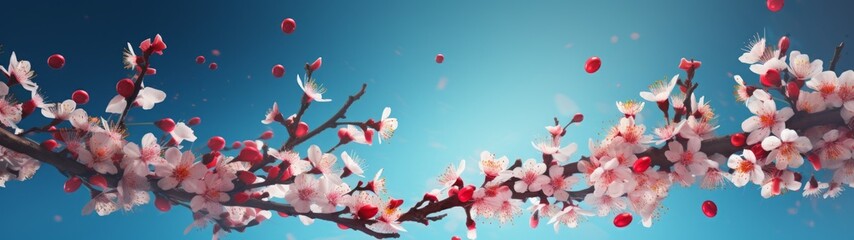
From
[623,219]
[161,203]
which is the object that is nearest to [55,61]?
[161,203]

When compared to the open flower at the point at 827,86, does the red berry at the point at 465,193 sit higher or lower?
lower

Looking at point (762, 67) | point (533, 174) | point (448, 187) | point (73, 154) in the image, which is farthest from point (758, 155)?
point (73, 154)

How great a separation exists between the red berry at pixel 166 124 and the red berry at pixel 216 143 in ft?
0.69

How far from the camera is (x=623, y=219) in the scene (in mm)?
2225

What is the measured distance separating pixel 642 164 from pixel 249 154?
54.5 inches

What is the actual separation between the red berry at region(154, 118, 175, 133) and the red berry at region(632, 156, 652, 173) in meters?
1.71

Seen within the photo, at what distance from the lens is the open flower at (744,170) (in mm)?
2113

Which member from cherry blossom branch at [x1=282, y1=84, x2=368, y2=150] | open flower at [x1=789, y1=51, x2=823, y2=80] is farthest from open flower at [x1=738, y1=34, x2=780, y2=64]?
cherry blossom branch at [x1=282, y1=84, x2=368, y2=150]

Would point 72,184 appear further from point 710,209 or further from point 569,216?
point 710,209

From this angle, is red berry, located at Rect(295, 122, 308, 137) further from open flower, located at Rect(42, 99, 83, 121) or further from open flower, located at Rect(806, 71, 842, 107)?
open flower, located at Rect(806, 71, 842, 107)

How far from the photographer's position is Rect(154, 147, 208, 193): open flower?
202cm

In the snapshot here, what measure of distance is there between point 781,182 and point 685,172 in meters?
0.40

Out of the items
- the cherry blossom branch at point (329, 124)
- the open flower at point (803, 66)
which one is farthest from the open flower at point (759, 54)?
the cherry blossom branch at point (329, 124)

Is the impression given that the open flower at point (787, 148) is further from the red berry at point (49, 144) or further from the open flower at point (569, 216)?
the red berry at point (49, 144)
